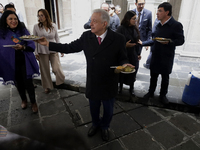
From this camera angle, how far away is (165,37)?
301 cm

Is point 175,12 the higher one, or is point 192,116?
point 175,12

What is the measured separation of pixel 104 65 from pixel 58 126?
159 cm

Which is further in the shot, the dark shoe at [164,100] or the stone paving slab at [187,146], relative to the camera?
the dark shoe at [164,100]

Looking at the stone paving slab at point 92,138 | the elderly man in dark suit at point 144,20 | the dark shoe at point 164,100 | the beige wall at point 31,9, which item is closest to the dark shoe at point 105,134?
the stone paving slab at point 92,138

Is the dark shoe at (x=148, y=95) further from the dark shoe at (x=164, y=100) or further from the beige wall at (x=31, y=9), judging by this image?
the beige wall at (x=31, y=9)

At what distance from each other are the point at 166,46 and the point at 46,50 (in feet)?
8.70

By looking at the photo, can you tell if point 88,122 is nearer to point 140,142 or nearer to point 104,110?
point 104,110

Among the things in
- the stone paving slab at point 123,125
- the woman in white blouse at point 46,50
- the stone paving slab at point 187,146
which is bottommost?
the stone paving slab at point 187,146

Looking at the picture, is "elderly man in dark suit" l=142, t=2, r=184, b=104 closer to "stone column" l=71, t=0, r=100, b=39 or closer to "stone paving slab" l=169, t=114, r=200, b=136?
"stone paving slab" l=169, t=114, r=200, b=136

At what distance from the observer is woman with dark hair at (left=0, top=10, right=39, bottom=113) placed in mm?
2631

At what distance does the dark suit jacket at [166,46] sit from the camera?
2911 mm

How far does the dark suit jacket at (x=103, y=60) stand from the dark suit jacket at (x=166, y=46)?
4.56 feet

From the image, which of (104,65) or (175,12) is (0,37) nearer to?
(104,65)

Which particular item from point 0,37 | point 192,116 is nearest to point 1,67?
point 0,37
